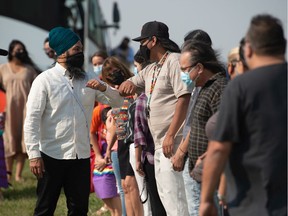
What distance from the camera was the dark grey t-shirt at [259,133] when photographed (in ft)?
14.7

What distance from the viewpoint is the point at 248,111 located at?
4512 millimetres

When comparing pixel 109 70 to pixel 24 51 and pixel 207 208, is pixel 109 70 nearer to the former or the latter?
pixel 207 208

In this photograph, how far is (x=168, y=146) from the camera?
6.81 metres

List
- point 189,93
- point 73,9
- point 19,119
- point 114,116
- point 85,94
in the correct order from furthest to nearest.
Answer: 1. point 73,9
2. point 19,119
3. point 114,116
4. point 85,94
5. point 189,93

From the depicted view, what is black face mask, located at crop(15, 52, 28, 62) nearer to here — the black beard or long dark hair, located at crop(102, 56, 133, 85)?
long dark hair, located at crop(102, 56, 133, 85)

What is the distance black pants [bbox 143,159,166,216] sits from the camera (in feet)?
24.3

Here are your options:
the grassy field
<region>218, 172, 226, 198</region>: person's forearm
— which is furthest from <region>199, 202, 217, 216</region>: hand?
the grassy field

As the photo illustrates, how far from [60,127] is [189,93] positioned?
1.09 meters

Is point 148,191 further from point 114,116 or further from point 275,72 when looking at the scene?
point 275,72

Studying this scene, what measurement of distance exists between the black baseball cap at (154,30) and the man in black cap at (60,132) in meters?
0.61

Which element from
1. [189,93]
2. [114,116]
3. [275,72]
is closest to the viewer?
[275,72]

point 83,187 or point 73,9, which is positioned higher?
point 73,9

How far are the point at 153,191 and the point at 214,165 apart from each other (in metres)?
2.92

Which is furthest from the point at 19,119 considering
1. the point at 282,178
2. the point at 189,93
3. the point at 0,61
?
the point at 282,178
